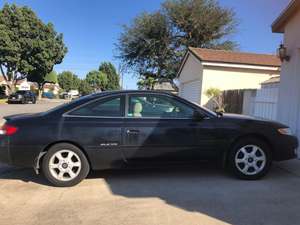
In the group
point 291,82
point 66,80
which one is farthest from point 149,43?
point 66,80

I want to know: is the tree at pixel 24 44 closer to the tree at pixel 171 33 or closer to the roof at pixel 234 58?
the tree at pixel 171 33

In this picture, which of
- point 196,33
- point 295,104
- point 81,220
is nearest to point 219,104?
point 295,104

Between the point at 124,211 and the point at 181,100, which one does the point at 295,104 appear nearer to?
the point at 181,100

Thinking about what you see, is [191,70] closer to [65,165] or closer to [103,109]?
[103,109]

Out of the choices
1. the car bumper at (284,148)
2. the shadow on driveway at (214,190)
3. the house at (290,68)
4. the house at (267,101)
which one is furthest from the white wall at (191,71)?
the car bumper at (284,148)

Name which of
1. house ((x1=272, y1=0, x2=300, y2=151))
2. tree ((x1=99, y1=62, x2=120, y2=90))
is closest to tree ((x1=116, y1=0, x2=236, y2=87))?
house ((x1=272, y1=0, x2=300, y2=151))

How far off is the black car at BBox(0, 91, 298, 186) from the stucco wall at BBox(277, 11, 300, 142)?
2110 mm

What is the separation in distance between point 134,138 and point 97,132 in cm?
59

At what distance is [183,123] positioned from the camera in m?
5.57

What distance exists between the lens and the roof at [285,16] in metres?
7.69

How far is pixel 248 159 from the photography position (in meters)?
5.66

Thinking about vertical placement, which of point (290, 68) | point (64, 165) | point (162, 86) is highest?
point (162, 86)

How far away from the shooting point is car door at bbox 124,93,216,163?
17.8ft

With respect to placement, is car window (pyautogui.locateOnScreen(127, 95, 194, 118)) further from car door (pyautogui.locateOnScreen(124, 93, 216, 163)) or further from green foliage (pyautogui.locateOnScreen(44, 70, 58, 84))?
green foliage (pyautogui.locateOnScreen(44, 70, 58, 84))
